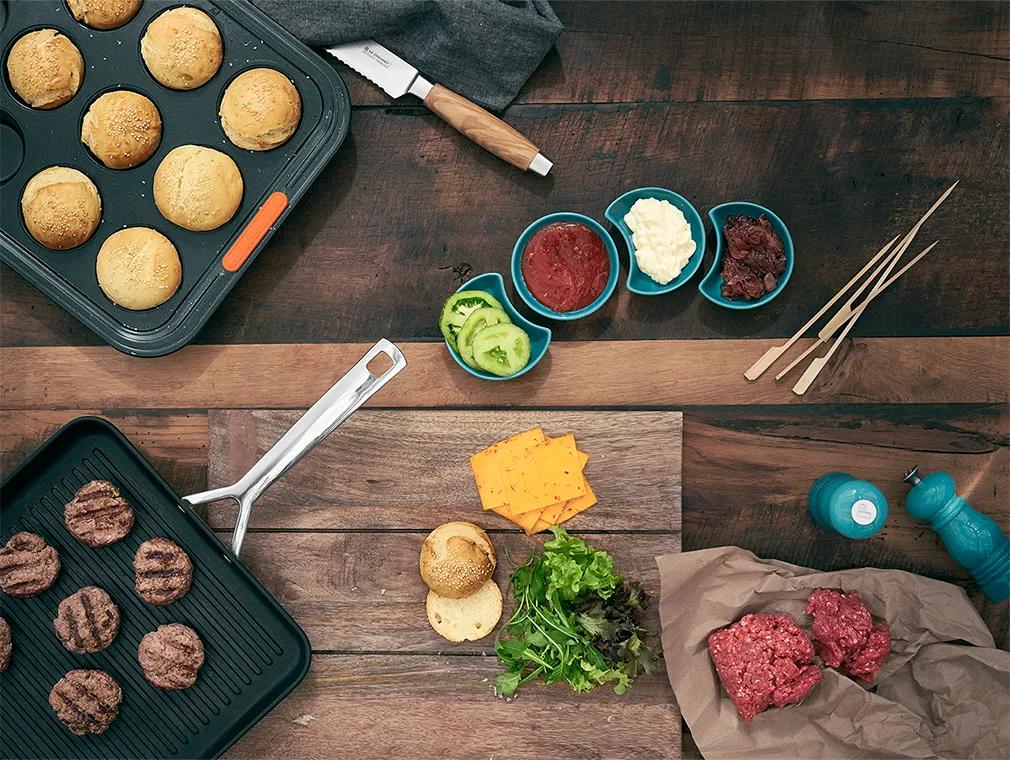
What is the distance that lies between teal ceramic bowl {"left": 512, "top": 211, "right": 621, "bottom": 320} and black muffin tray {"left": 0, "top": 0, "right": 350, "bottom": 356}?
2.47ft

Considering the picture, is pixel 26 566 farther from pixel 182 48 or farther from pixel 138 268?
pixel 182 48

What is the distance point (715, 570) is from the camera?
3.09 meters

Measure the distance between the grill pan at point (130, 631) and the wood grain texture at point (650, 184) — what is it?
1.50ft

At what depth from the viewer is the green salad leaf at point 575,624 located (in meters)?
2.94

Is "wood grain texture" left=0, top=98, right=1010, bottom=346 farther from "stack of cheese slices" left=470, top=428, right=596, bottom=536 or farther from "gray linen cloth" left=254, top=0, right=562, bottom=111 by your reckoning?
"stack of cheese slices" left=470, top=428, right=596, bottom=536

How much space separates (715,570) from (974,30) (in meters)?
2.28

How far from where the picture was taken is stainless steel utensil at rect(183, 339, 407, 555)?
2.91 metres

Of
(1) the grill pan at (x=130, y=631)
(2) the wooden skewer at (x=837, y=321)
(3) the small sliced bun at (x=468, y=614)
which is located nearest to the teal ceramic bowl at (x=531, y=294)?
(1) the grill pan at (x=130, y=631)

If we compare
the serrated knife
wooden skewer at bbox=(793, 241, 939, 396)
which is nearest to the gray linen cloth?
the serrated knife

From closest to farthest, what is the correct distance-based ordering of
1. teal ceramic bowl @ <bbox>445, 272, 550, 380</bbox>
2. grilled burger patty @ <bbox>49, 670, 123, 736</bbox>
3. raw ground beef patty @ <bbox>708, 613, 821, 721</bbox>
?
raw ground beef patty @ <bbox>708, 613, 821, 721</bbox> → grilled burger patty @ <bbox>49, 670, 123, 736</bbox> → teal ceramic bowl @ <bbox>445, 272, 550, 380</bbox>

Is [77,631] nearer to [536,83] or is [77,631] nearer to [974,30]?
[536,83]

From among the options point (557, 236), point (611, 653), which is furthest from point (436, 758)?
point (557, 236)

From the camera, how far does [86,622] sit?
3.03m

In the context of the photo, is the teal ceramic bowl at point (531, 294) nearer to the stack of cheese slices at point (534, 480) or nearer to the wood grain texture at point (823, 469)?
the stack of cheese slices at point (534, 480)
